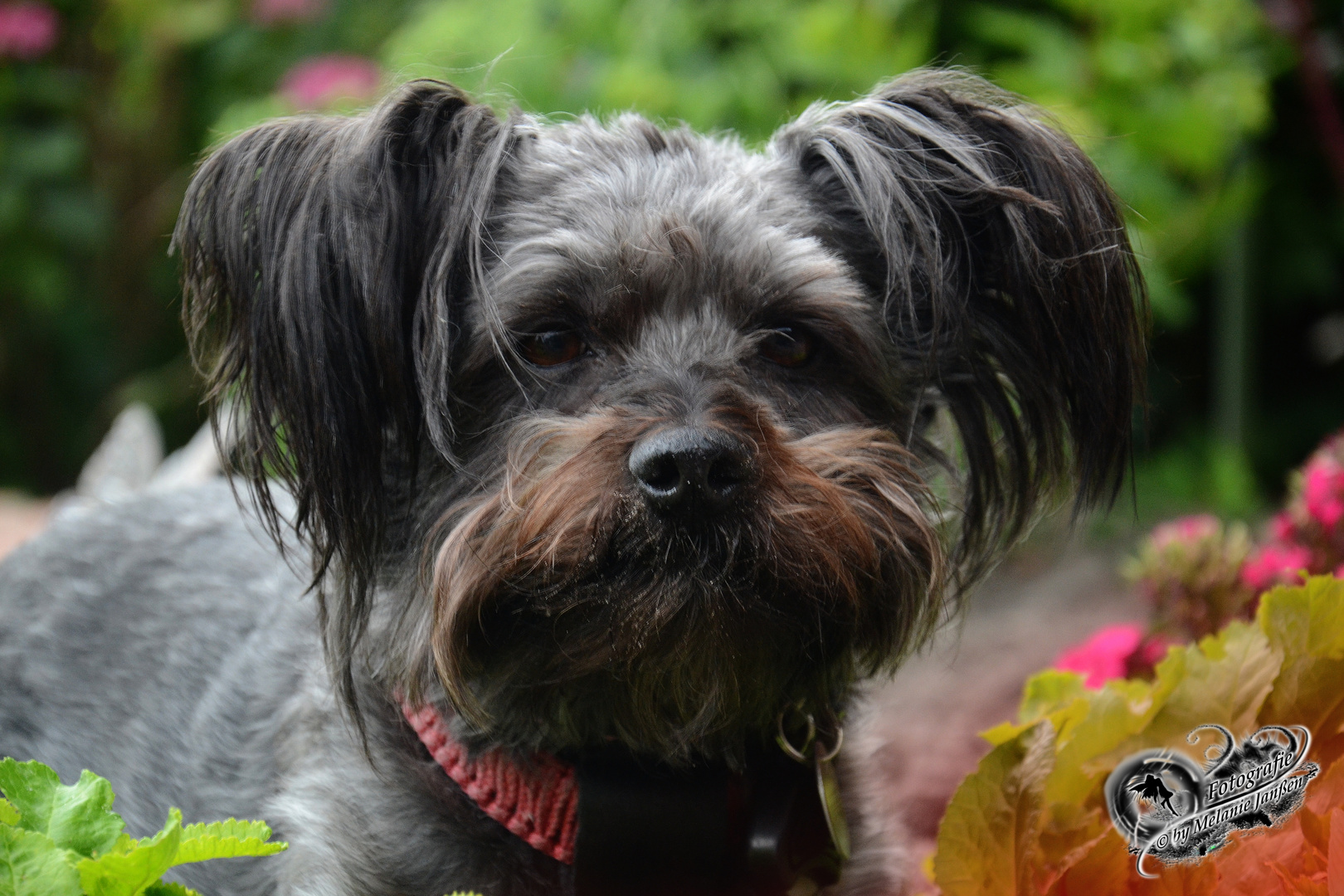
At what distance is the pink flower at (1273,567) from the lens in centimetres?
296

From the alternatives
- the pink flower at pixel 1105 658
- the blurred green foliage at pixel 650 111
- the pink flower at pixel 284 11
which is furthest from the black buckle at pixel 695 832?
the pink flower at pixel 284 11

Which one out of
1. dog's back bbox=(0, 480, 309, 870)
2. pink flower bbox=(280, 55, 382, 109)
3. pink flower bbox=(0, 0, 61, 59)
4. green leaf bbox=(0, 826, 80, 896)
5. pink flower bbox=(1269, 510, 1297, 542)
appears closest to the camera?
green leaf bbox=(0, 826, 80, 896)

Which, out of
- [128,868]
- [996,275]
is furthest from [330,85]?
[128,868]

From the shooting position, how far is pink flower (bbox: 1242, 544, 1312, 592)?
9.70ft

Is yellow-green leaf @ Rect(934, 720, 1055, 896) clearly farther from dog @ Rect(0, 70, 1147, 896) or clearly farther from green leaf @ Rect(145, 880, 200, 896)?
green leaf @ Rect(145, 880, 200, 896)

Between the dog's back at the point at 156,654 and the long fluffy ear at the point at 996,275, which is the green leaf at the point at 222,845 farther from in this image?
the long fluffy ear at the point at 996,275

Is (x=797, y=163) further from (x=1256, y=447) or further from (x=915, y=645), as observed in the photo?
(x=1256, y=447)

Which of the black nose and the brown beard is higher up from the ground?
the black nose

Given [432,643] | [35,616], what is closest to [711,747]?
[432,643]

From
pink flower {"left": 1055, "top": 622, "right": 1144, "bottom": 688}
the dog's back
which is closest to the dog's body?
the dog's back

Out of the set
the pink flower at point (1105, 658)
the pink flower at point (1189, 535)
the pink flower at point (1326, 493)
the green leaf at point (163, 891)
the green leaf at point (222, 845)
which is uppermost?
the green leaf at point (222, 845)

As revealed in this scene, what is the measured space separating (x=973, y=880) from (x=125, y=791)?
1.90m

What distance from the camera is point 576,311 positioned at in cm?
218

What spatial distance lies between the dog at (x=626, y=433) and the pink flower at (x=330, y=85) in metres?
3.95
